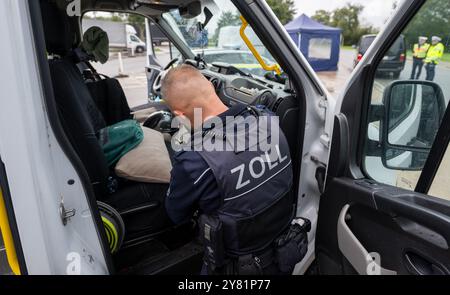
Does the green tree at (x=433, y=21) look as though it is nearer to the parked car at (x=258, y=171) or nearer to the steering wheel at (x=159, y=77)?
the parked car at (x=258, y=171)

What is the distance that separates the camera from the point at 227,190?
113 centimetres

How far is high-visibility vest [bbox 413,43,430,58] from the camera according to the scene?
1.06m

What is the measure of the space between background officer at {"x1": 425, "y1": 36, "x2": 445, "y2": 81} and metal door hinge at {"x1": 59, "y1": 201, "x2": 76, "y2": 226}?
1.34 metres

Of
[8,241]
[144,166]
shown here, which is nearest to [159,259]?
[144,166]

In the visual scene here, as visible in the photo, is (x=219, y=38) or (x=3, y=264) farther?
(x=219, y=38)

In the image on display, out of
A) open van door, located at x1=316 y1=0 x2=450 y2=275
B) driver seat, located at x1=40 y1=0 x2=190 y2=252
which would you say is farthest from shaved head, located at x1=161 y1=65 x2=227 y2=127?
open van door, located at x1=316 y1=0 x2=450 y2=275

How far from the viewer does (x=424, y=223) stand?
960mm

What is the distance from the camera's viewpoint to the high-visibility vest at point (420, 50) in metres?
1.06

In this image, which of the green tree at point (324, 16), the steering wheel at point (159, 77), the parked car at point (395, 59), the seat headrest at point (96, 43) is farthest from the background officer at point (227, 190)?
the green tree at point (324, 16)

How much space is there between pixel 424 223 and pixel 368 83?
1.99 feet

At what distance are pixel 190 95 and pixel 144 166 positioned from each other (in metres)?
0.59

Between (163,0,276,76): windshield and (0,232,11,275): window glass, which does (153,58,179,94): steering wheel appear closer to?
(163,0,276,76): windshield

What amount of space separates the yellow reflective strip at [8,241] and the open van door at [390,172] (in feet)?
3.97

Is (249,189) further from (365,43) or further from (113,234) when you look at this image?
(365,43)
